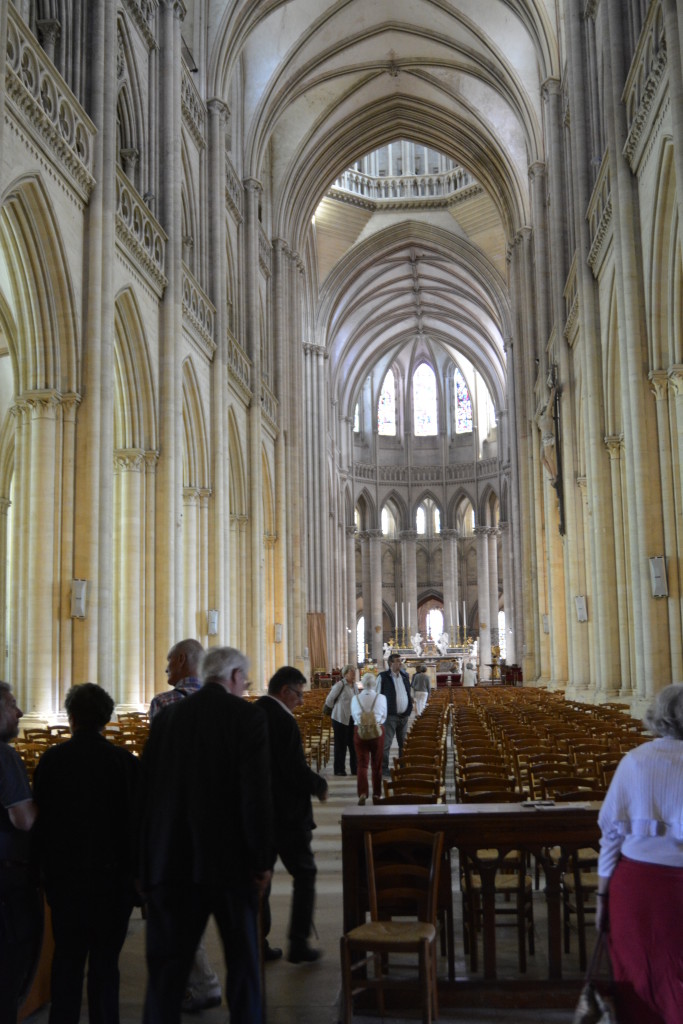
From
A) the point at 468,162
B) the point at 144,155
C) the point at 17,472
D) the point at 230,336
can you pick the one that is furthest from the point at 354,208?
the point at 17,472

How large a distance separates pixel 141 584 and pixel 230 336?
9.25m

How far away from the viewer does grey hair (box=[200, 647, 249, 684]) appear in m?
3.85

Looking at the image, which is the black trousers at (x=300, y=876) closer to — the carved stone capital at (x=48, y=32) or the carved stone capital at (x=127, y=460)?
the carved stone capital at (x=48, y=32)

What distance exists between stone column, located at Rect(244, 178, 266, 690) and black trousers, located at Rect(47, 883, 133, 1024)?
22.5 m

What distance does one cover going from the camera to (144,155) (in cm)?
1845

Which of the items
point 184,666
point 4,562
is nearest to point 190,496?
point 4,562

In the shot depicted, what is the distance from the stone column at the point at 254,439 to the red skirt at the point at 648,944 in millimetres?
23329

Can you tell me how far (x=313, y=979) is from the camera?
16.3 feet

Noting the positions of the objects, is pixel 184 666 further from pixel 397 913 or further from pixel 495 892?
pixel 495 892

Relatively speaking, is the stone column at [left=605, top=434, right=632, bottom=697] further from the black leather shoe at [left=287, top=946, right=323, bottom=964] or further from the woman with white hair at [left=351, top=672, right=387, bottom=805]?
the black leather shoe at [left=287, top=946, right=323, bottom=964]

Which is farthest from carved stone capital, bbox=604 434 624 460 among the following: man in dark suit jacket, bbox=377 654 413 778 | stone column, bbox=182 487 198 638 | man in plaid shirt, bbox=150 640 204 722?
man in plaid shirt, bbox=150 640 204 722

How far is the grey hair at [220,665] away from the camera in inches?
151

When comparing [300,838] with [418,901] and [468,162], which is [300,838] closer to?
[418,901]

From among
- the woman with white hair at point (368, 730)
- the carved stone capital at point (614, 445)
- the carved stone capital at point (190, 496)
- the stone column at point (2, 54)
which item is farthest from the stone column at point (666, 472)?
the carved stone capital at point (190, 496)
